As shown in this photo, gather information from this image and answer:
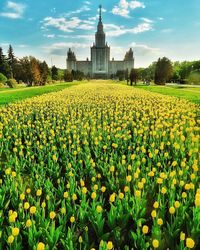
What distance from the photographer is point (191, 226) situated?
298 cm

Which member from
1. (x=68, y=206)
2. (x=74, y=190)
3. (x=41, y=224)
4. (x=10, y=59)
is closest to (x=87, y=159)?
(x=74, y=190)

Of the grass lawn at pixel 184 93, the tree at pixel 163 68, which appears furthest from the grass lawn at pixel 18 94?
the tree at pixel 163 68

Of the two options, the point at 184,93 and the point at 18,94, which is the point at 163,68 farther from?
the point at 18,94

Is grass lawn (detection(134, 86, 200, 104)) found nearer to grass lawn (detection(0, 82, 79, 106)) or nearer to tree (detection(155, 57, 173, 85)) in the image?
grass lawn (detection(0, 82, 79, 106))

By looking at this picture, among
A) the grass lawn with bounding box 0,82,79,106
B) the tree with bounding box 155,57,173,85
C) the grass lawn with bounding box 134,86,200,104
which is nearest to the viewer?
the grass lawn with bounding box 134,86,200,104

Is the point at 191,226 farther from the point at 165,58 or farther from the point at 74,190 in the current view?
the point at 165,58

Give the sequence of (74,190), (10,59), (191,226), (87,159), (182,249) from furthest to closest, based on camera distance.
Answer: (10,59) < (87,159) < (74,190) < (191,226) < (182,249)

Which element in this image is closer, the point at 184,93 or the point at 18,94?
the point at 184,93

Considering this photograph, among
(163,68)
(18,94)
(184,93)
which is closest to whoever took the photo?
(184,93)

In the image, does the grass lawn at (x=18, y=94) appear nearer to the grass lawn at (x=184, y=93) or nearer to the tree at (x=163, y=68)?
the grass lawn at (x=184, y=93)

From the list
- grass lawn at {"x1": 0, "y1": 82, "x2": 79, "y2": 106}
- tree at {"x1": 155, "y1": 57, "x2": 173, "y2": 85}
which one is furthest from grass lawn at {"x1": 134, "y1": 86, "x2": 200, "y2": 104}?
tree at {"x1": 155, "y1": 57, "x2": 173, "y2": 85}

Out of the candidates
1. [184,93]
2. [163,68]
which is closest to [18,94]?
[184,93]

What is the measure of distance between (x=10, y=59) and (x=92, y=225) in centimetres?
9508

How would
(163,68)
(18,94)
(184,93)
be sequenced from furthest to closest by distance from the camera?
(163,68)
(18,94)
(184,93)
